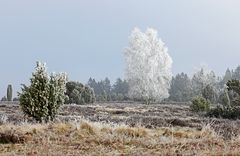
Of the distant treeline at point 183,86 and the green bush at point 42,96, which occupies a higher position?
the distant treeline at point 183,86

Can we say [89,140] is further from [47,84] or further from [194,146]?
[47,84]

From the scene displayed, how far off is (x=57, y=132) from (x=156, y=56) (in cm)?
7850

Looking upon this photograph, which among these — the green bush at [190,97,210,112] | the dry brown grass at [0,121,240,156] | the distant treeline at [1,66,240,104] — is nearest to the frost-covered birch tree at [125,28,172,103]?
the distant treeline at [1,66,240,104]

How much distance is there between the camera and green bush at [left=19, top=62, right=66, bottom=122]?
16.4m

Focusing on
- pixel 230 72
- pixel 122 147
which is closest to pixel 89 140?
pixel 122 147

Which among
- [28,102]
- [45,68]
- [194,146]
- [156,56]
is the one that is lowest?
[194,146]

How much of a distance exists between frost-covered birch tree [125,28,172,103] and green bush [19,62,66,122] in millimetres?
71109

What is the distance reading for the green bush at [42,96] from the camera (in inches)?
647

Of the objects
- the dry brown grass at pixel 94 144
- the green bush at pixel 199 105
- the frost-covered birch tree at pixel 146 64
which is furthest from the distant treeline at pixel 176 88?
the dry brown grass at pixel 94 144

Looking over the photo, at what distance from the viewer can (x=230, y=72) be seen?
13688 cm

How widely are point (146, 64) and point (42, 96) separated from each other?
241 ft

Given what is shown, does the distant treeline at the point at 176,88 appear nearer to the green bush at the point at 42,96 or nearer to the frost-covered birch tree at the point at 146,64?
the frost-covered birch tree at the point at 146,64

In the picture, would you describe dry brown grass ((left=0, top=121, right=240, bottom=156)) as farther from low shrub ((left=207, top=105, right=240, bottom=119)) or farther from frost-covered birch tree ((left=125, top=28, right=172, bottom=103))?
frost-covered birch tree ((left=125, top=28, right=172, bottom=103))

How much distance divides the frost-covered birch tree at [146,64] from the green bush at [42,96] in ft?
233
